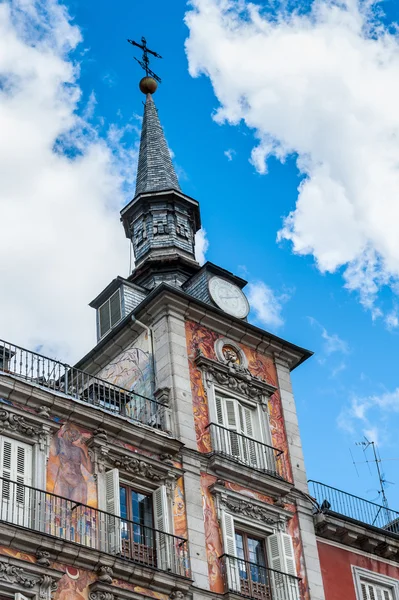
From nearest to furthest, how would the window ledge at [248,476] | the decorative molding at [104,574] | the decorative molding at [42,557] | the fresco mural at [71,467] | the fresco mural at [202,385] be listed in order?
the decorative molding at [42,557]
the decorative molding at [104,574]
the fresco mural at [71,467]
the window ledge at [248,476]
the fresco mural at [202,385]

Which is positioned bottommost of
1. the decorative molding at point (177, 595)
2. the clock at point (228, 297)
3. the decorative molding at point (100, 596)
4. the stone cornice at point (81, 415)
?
the decorative molding at point (100, 596)

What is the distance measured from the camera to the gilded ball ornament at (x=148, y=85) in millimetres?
50875

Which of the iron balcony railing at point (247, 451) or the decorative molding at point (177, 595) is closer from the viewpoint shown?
Result: the decorative molding at point (177, 595)

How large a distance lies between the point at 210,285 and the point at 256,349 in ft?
8.98

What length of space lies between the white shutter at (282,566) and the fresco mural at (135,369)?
19.1 ft

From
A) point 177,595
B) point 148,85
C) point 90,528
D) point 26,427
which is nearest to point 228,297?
point 26,427

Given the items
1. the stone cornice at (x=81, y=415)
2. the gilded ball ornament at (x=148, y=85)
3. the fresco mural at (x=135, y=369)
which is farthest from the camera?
the gilded ball ornament at (x=148, y=85)

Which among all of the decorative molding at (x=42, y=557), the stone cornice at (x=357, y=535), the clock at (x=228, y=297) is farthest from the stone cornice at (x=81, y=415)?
the clock at (x=228, y=297)

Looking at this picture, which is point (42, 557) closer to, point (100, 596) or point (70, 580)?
point (70, 580)

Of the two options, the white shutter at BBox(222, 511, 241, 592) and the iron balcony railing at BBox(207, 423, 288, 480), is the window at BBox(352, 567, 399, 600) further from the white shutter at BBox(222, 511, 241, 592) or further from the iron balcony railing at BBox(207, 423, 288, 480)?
the white shutter at BBox(222, 511, 241, 592)

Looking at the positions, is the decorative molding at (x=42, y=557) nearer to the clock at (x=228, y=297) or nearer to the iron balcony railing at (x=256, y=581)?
the iron balcony railing at (x=256, y=581)

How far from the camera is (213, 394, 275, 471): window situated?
34.5m

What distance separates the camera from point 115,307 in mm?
40250

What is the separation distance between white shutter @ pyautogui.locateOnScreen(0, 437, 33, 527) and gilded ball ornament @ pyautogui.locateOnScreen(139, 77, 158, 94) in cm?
2505
